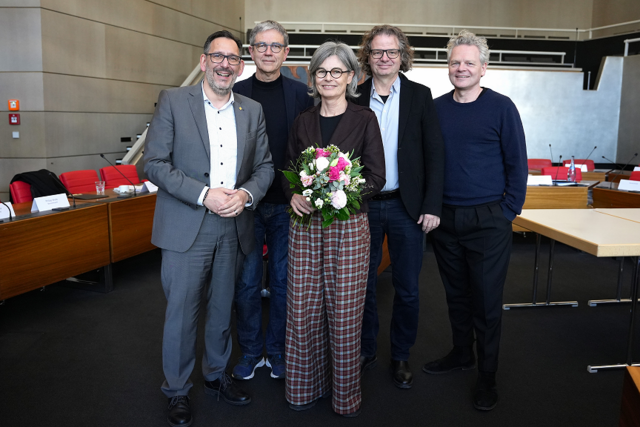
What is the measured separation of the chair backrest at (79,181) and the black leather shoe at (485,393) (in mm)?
4409

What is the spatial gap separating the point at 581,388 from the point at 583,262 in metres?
3.11

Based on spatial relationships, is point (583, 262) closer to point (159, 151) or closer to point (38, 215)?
point (159, 151)

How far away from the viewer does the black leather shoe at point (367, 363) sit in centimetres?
275

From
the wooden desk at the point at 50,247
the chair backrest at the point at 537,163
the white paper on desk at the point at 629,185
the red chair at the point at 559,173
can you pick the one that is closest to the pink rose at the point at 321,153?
the wooden desk at the point at 50,247

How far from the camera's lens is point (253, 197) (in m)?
2.22

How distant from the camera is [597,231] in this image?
2.70 meters

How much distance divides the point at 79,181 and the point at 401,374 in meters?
4.15

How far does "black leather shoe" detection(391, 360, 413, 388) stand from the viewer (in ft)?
8.50

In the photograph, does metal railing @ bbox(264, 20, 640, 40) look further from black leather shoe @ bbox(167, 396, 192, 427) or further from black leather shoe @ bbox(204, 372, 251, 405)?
black leather shoe @ bbox(167, 396, 192, 427)

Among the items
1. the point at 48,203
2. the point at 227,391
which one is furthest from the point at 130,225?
the point at 227,391

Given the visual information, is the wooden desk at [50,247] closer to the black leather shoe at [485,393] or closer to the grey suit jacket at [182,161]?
the grey suit jacket at [182,161]

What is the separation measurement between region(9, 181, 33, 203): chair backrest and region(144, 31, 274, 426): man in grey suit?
8.44 ft

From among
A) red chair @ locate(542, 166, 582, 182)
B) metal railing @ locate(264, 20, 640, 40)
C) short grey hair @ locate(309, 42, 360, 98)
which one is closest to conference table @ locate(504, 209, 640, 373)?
short grey hair @ locate(309, 42, 360, 98)

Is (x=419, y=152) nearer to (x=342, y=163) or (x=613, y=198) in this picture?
(x=342, y=163)
